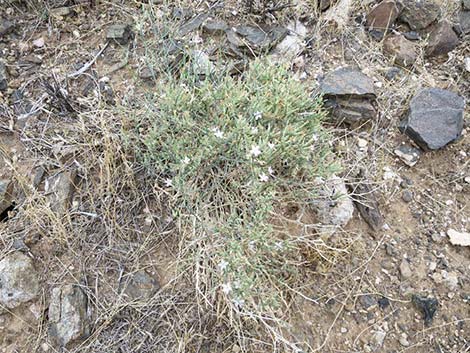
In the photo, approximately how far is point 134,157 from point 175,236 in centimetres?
50

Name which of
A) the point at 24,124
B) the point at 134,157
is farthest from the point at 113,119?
the point at 24,124

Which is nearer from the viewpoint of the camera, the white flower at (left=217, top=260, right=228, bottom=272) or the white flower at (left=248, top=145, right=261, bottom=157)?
the white flower at (left=217, top=260, right=228, bottom=272)

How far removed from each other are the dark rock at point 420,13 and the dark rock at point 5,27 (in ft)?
8.70

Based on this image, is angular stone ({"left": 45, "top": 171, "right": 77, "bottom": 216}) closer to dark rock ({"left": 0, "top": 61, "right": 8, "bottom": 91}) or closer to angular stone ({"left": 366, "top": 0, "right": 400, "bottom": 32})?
dark rock ({"left": 0, "top": 61, "right": 8, "bottom": 91})

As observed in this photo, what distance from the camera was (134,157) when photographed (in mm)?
2588

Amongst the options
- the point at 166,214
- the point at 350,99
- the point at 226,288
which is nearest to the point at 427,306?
the point at 226,288

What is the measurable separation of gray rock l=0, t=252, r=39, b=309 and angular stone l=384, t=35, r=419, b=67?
8.36 feet

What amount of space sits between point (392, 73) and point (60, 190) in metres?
2.18

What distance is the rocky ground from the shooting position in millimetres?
2270

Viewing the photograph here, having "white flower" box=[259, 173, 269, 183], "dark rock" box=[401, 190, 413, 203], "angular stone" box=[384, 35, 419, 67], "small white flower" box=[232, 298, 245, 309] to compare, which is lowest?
"small white flower" box=[232, 298, 245, 309]

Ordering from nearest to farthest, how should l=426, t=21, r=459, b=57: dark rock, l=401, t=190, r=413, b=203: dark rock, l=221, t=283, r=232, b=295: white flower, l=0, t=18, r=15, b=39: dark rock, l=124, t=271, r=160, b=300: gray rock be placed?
l=221, t=283, r=232, b=295: white flower
l=124, t=271, r=160, b=300: gray rock
l=401, t=190, r=413, b=203: dark rock
l=0, t=18, r=15, b=39: dark rock
l=426, t=21, r=459, b=57: dark rock

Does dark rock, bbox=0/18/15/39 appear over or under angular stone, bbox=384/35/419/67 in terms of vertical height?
Answer: under

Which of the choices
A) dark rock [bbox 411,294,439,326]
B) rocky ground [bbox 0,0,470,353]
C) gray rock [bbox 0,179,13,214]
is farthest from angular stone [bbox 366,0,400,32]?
gray rock [bbox 0,179,13,214]

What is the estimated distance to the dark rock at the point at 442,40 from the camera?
325 cm
